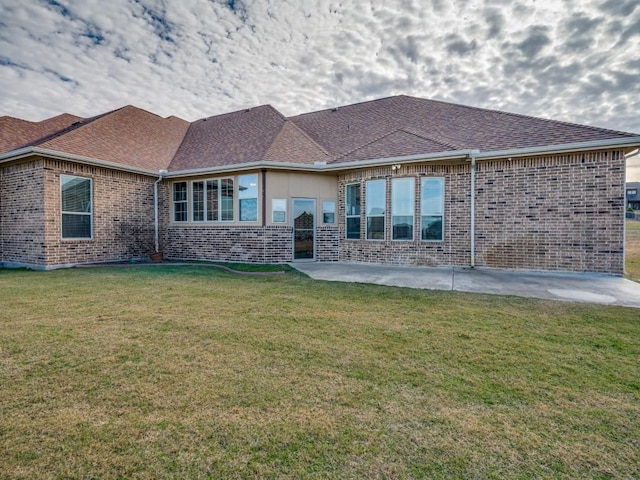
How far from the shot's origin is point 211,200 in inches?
461

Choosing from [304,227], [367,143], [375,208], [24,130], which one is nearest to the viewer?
[375,208]

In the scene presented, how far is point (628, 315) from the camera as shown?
181 inches

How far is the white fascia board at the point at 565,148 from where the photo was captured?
7.59 metres

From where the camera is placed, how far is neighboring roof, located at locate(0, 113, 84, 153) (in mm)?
11102

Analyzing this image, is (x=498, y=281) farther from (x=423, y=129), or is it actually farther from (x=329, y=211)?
(x=423, y=129)

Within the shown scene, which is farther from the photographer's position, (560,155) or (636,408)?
(560,155)

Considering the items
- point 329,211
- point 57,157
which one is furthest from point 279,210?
point 57,157

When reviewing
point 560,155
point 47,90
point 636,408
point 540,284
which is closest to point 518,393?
point 636,408

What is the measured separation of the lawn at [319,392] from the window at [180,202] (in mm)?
7632

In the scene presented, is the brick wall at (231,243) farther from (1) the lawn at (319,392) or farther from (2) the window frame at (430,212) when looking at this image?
(1) the lawn at (319,392)

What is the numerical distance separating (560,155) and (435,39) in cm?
547

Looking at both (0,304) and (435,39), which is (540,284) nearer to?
(435,39)

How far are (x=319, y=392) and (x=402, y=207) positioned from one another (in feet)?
27.0

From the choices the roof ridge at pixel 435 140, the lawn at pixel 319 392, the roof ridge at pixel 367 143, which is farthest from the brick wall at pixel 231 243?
the lawn at pixel 319 392
